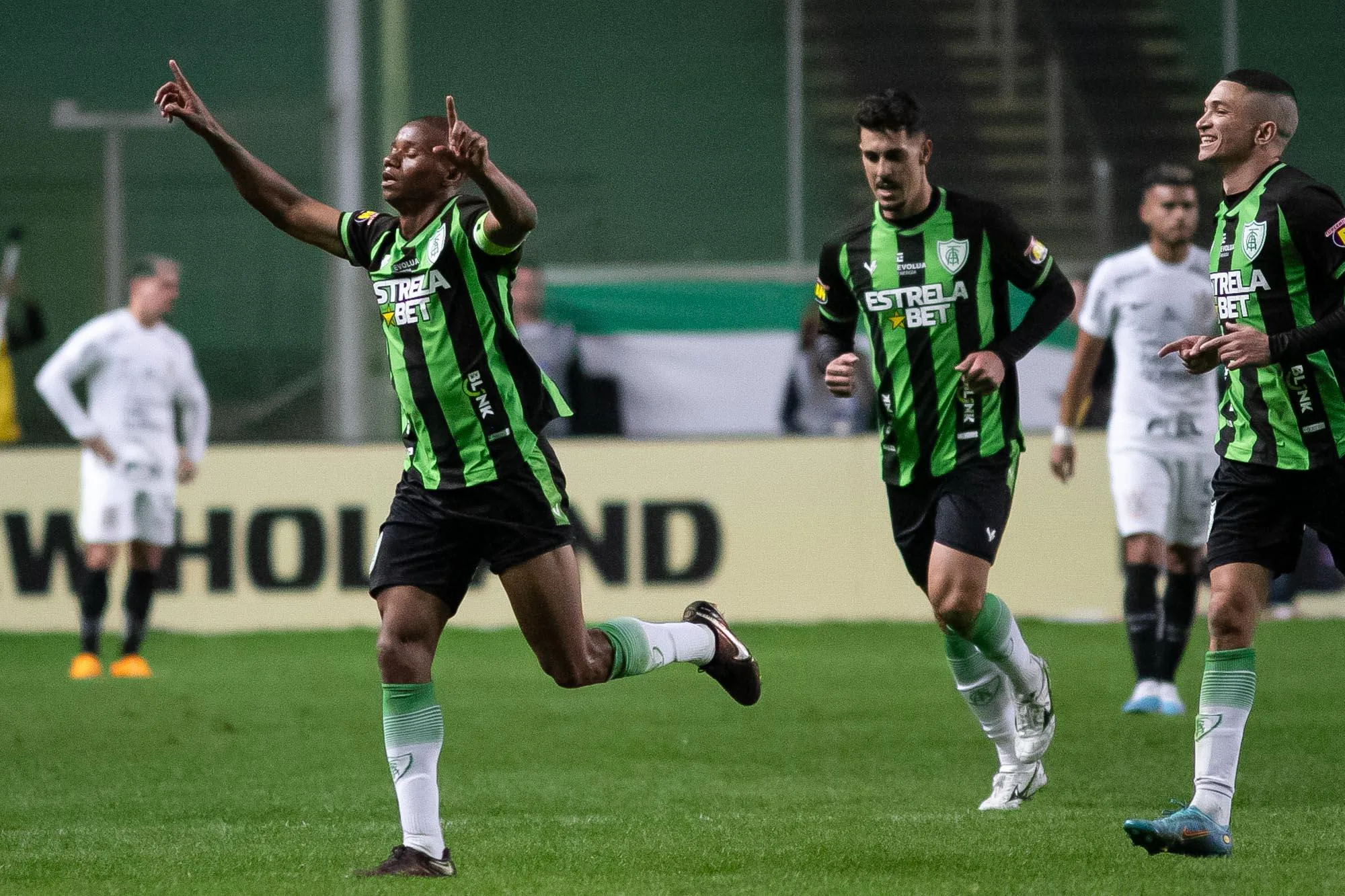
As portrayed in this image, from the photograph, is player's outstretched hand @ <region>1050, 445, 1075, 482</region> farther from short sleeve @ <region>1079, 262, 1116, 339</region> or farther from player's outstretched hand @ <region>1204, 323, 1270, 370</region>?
player's outstretched hand @ <region>1204, 323, 1270, 370</region>

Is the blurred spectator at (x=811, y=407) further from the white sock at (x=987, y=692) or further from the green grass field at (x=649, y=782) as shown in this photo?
the white sock at (x=987, y=692)

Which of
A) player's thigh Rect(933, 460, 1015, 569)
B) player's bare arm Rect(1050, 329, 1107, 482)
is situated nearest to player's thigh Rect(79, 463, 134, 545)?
player's bare arm Rect(1050, 329, 1107, 482)

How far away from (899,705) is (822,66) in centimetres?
821

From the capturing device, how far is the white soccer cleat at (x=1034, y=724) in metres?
6.47

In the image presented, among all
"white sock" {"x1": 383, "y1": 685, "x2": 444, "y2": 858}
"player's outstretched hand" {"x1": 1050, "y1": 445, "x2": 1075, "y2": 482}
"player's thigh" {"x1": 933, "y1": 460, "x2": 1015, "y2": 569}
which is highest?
"player's thigh" {"x1": 933, "y1": 460, "x2": 1015, "y2": 569}

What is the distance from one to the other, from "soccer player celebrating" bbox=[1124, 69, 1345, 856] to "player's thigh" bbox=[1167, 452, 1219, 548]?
350 centimetres

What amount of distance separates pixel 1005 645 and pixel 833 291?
1.32m

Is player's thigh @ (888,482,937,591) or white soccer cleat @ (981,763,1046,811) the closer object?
white soccer cleat @ (981,763,1046,811)

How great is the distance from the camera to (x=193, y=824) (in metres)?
6.24

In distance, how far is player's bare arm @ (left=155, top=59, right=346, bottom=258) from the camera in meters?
5.57

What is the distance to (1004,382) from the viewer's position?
6.45 metres

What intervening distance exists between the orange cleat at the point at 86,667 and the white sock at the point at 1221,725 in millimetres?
7385

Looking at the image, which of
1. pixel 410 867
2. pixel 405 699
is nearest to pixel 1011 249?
pixel 405 699

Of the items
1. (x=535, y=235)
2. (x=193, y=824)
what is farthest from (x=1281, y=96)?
(x=535, y=235)
